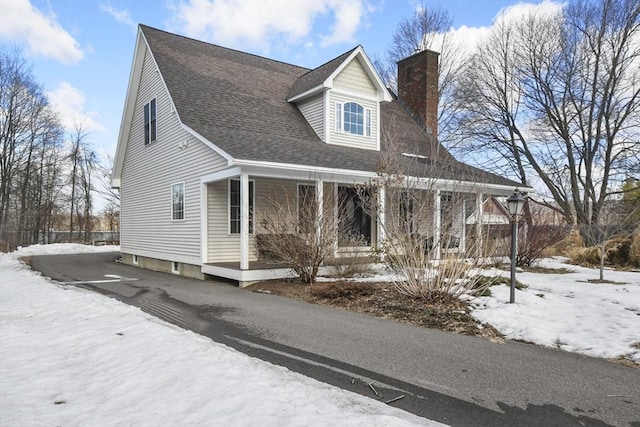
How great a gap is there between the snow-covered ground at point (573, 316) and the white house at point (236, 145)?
2.40 meters

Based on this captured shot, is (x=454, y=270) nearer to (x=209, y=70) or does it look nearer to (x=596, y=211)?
(x=209, y=70)

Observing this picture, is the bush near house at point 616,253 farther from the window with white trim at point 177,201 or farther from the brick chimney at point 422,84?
the window with white trim at point 177,201

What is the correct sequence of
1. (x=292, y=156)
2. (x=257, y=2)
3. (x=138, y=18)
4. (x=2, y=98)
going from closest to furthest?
(x=292, y=156) < (x=257, y=2) < (x=138, y=18) < (x=2, y=98)

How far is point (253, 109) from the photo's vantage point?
Result: 13164mm

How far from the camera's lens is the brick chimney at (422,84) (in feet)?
58.0

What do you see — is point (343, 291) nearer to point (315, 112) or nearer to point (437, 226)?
point (437, 226)

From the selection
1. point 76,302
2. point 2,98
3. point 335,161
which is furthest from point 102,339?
point 2,98

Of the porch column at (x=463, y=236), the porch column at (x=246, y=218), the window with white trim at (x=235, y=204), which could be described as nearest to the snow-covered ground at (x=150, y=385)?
the porch column at (x=246, y=218)

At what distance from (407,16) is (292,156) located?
22409 mm

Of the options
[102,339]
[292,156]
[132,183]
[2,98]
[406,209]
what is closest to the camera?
[102,339]

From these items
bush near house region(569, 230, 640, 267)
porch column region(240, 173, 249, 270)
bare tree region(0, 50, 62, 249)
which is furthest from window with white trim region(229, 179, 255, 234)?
bare tree region(0, 50, 62, 249)

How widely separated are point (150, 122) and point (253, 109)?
157 inches

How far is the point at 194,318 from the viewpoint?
6.47 m

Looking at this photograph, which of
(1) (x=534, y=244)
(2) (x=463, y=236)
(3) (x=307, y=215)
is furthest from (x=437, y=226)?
(1) (x=534, y=244)
